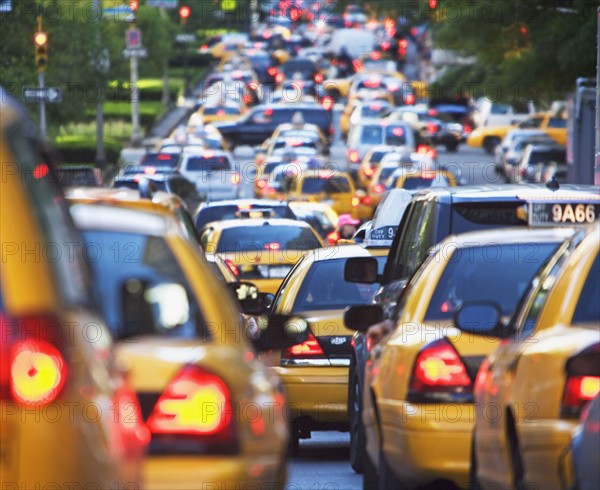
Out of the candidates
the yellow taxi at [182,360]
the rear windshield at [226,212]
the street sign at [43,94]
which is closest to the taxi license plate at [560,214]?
the yellow taxi at [182,360]

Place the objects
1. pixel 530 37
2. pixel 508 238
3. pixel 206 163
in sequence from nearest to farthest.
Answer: pixel 508 238, pixel 530 37, pixel 206 163

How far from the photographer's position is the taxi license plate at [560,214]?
1105cm

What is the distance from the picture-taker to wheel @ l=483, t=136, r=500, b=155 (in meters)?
68.8

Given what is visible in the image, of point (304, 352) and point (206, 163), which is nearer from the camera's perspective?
point (304, 352)

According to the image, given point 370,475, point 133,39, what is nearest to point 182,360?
point 370,475

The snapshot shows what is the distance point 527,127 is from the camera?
66750mm

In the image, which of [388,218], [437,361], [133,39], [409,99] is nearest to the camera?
[437,361]

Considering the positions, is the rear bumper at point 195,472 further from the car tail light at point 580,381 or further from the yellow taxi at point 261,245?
the yellow taxi at point 261,245

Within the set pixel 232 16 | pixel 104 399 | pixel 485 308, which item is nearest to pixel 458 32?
pixel 485 308

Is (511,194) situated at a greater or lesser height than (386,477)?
greater

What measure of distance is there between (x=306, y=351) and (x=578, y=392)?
6614mm

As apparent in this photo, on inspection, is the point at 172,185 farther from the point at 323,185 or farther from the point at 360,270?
the point at 360,270

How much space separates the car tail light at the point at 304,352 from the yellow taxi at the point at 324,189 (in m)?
25.5

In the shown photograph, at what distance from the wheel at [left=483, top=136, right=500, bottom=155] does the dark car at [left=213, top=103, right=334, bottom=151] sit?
5.74 meters
